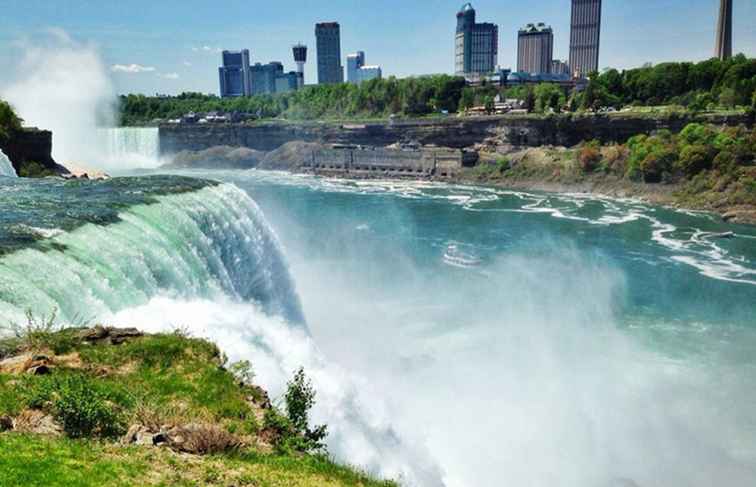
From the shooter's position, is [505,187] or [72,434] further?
[505,187]

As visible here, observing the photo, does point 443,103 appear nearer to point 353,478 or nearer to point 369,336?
point 369,336

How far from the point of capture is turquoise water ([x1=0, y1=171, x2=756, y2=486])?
14.3 meters

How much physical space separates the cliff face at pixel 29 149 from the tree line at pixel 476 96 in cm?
7095

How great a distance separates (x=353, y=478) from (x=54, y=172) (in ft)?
125

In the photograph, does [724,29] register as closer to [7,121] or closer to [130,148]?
[130,148]

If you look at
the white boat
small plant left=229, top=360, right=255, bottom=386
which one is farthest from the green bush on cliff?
small plant left=229, top=360, right=255, bottom=386

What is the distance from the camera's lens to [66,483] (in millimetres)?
6770

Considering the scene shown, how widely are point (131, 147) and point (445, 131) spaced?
51.5 m

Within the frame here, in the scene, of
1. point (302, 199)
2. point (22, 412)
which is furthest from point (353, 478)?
point (302, 199)

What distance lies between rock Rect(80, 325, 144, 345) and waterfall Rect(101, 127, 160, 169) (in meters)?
92.7

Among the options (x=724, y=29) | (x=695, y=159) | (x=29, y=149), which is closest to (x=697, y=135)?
(x=695, y=159)

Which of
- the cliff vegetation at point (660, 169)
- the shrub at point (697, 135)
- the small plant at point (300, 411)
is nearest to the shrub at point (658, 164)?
the cliff vegetation at point (660, 169)

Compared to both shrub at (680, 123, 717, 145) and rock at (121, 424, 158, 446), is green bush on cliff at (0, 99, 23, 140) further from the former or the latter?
shrub at (680, 123, 717, 145)

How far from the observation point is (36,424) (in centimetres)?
841
